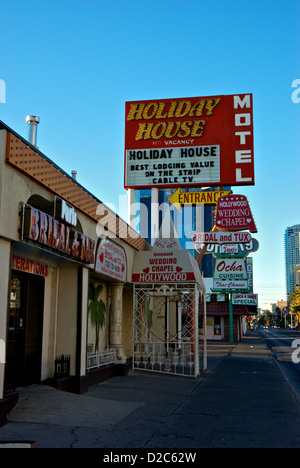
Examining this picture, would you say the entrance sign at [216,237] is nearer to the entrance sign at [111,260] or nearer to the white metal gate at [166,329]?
the white metal gate at [166,329]

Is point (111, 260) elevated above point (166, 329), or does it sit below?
above

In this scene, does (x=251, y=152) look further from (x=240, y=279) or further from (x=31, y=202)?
(x=240, y=279)

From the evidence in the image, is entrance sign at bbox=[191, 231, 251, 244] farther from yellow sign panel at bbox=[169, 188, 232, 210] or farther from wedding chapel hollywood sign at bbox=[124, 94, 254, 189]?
wedding chapel hollywood sign at bbox=[124, 94, 254, 189]

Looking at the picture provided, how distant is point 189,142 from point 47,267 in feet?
43.8

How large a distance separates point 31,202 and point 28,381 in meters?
4.20

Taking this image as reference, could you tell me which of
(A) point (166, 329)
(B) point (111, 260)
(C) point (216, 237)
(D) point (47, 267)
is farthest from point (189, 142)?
(D) point (47, 267)

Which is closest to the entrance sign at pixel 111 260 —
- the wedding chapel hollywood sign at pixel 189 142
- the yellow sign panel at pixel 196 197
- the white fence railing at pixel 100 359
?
the white fence railing at pixel 100 359

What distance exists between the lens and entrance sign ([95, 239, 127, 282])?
42.8 feet

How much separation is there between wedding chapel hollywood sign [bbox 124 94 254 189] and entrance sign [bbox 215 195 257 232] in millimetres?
2074

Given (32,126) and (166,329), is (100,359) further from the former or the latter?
(166,329)

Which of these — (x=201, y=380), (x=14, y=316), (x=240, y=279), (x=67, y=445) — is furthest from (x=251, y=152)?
(x=240, y=279)

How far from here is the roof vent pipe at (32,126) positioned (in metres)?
12.9

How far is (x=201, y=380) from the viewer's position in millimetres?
15281

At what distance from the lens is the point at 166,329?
70.4 feet
